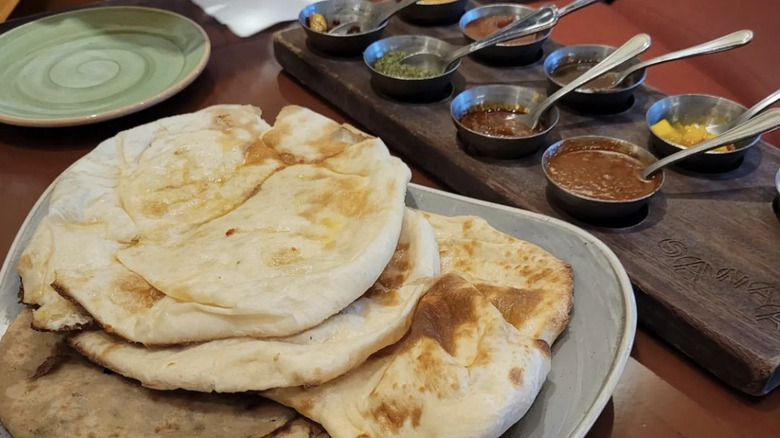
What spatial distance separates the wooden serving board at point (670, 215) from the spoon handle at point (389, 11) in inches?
13.8

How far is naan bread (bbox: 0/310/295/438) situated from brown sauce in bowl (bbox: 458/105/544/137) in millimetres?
1504

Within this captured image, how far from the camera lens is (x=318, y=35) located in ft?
10.3

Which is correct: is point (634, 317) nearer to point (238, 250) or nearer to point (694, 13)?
point (238, 250)

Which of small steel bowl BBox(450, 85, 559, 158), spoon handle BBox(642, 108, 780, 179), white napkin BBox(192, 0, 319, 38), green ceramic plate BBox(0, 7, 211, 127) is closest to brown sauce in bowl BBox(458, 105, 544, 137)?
small steel bowl BBox(450, 85, 559, 158)

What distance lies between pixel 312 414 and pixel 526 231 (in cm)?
95

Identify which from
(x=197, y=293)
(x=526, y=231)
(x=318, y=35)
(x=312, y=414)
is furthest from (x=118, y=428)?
(x=318, y=35)

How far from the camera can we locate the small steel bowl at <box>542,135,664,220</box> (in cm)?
214

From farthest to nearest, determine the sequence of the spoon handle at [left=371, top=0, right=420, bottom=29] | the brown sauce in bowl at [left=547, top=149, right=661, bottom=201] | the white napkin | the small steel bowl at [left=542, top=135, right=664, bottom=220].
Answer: the white napkin → the spoon handle at [left=371, top=0, right=420, bottom=29] → the brown sauce in bowl at [left=547, top=149, right=661, bottom=201] → the small steel bowl at [left=542, top=135, right=664, bottom=220]

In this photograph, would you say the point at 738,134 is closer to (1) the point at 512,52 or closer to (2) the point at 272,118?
(1) the point at 512,52

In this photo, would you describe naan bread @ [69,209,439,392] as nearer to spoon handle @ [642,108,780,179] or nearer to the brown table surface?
the brown table surface

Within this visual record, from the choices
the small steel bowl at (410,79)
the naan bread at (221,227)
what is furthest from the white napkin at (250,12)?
the naan bread at (221,227)

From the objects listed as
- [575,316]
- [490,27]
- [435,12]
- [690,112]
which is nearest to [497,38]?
[490,27]

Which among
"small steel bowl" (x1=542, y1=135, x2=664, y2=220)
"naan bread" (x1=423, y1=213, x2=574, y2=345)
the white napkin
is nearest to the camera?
"naan bread" (x1=423, y1=213, x2=574, y2=345)

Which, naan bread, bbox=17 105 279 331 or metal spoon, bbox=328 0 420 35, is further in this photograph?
metal spoon, bbox=328 0 420 35
